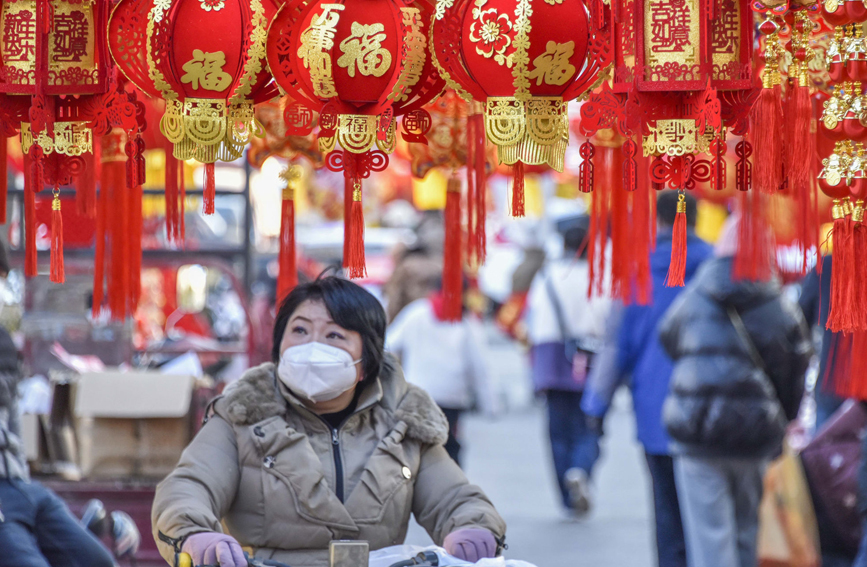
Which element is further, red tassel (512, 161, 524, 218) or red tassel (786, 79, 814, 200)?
red tassel (512, 161, 524, 218)

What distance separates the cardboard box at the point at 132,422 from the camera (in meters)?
4.04

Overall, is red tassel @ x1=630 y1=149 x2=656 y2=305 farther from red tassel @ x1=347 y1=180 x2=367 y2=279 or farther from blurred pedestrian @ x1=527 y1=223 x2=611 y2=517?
blurred pedestrian @ x1=527 y1=223 x2=611 y2=517

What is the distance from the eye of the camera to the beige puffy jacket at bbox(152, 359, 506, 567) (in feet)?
8.34

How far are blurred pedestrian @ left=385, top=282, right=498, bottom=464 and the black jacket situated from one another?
180cm

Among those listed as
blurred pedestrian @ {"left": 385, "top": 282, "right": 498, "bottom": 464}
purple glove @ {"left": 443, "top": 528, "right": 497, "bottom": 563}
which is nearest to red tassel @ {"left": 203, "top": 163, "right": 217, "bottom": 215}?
purple glove @ {"left": 443, "top": 528, "right": 497, "bottom": 563}

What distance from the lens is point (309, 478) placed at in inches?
100

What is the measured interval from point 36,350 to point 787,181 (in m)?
3.28

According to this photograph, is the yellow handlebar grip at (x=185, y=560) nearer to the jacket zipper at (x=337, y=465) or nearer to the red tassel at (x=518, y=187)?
the jacket zipper at (x=337, y=465)

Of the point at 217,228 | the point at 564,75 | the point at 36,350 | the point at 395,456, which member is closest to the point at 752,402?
the point at 395,456

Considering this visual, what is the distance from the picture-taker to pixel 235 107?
240 centimetres

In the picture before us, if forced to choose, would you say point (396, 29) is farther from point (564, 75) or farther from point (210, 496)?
point (210, 496)

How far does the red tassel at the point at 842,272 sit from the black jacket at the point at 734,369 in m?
1.75

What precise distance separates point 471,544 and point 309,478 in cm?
40

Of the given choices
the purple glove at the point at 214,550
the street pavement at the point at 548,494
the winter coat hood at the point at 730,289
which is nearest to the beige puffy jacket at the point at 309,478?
the purple glove at the point at 214,550
